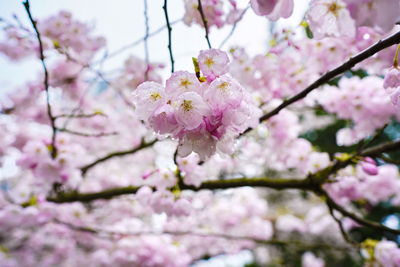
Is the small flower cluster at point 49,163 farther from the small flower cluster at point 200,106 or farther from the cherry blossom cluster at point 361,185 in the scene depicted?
the cherry blossom cluster at point 361,185

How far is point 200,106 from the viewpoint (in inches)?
33.4

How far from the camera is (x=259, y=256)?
916cm

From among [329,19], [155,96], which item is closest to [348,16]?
[329,19]

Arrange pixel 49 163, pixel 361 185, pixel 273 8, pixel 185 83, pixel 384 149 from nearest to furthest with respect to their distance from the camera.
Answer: pixel 273 8 → pixel 185 83 → pixel 384 149 → pixel 49 163 → pixel 361 185

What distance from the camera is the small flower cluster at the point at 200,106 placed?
0.86 m

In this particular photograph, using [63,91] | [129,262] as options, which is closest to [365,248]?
[129,262]

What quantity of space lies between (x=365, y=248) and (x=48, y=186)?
89.6 inches

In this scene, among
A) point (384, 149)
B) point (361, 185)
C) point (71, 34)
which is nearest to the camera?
point (384, 149)

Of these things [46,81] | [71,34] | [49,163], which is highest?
[71,34]

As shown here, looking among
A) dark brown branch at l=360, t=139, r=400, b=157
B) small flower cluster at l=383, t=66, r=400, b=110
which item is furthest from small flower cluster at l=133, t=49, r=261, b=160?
dark brown branch at l=360, t=139, r=400, b=157

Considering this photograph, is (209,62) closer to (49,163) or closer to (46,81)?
(46,81)

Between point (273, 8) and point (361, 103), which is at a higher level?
point (361, 103)

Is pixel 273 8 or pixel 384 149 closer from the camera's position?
pixel 273 8

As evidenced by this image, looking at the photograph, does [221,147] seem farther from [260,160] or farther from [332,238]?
[332,238]
